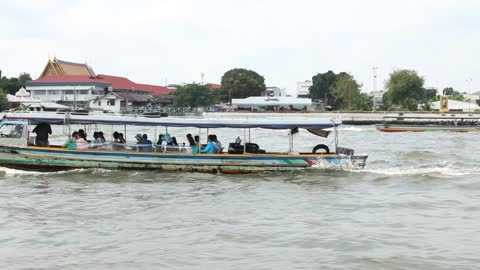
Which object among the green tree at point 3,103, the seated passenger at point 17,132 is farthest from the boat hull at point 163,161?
the green tree at point 3,103

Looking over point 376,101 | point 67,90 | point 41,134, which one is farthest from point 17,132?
point 376,101

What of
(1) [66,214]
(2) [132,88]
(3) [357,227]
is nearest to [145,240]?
(1) [66,214]

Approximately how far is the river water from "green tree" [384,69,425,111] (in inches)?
2093

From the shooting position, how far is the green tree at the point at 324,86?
89000 mm

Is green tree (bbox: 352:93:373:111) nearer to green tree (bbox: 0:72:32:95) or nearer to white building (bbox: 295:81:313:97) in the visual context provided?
green tree (bbox: 0:72:32:95)

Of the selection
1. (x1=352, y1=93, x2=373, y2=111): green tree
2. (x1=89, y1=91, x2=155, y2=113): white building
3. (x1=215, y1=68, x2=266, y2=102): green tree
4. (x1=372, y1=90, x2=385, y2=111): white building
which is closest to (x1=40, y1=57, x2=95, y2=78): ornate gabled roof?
(x1=89, y1=91, x2=155, y2=113): white building

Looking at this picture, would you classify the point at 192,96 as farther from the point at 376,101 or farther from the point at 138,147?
the point at 138,147

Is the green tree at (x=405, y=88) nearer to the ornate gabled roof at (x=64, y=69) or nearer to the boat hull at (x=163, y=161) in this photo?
the ornate gabled roof at (x=64, y=69)

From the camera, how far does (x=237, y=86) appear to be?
82438mm

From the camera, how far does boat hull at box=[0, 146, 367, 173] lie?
48.5ft

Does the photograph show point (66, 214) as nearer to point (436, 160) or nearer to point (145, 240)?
point (145, 240)

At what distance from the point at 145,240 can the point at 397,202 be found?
18.4 feet

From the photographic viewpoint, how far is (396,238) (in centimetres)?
901

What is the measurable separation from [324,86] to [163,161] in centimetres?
7640
